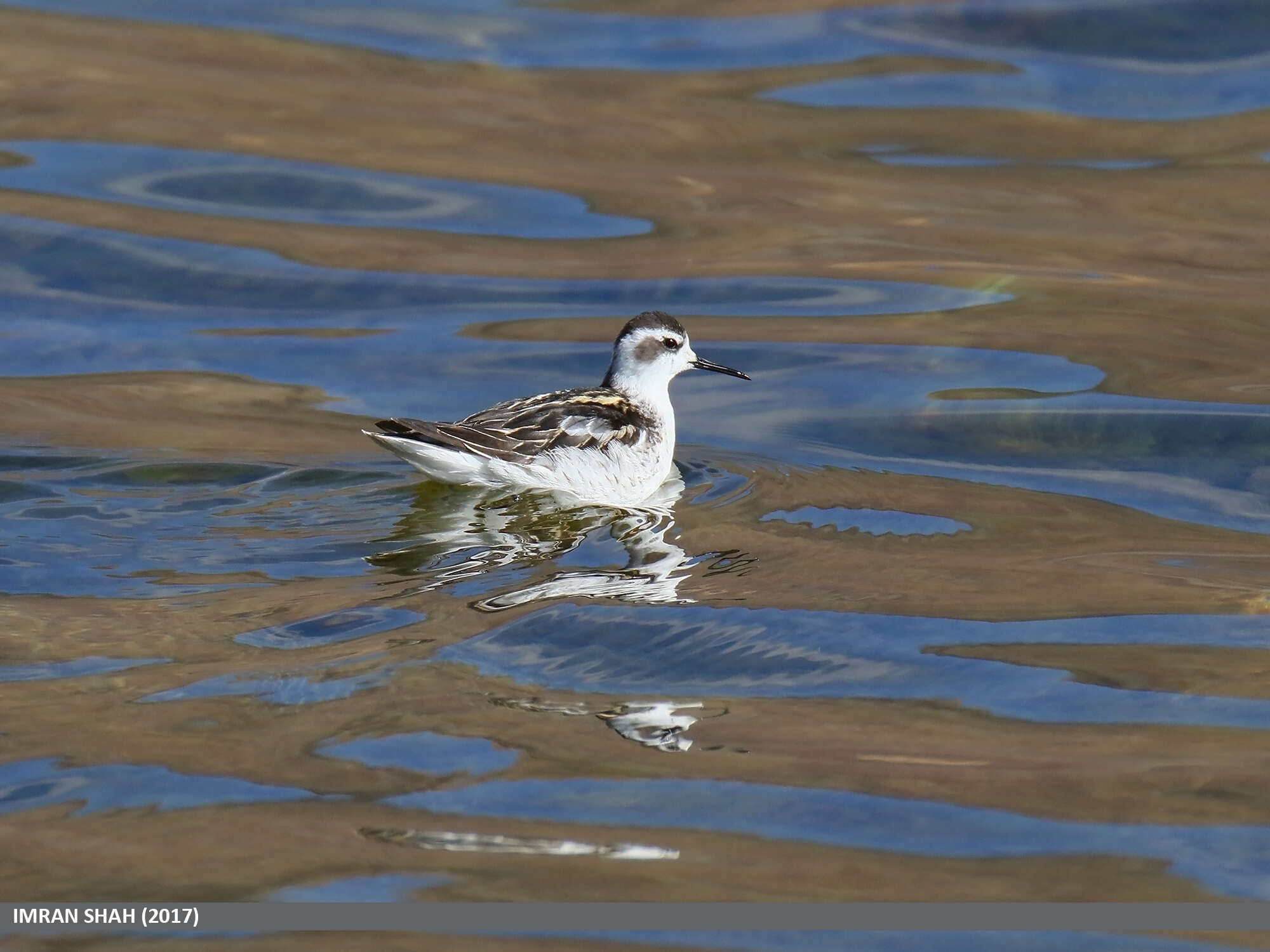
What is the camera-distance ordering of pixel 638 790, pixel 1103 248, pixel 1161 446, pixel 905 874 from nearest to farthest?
pixel 905 874, pixel 638 790, pixel 1161 446, pixel 1103 248

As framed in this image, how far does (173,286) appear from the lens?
11.5 meters

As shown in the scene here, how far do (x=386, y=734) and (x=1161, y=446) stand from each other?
4.98m

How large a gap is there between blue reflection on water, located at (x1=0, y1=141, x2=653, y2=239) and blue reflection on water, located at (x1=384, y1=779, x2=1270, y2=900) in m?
7.31

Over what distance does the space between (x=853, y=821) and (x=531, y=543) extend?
2.88m

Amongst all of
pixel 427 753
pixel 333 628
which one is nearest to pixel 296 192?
pixel 333 628

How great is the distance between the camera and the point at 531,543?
25.3ft

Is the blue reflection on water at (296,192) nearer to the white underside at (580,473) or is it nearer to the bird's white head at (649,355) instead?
the bird's white head at (649,355)

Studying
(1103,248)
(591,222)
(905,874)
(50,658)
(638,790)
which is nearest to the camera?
(905,874)

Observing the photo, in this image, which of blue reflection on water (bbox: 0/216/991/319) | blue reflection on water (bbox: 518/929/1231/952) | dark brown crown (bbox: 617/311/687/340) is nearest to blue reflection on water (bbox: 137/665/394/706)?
blue reflection on water (bbox: 518/929/1231/952)

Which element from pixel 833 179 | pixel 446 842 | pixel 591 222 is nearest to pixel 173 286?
pixel 591 222

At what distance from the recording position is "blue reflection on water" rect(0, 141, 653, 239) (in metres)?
12.4

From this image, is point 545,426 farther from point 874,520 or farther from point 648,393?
point 874,520

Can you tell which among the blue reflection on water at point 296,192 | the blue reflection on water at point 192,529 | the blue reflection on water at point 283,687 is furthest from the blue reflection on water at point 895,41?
the blue reflection on water at point 283,687

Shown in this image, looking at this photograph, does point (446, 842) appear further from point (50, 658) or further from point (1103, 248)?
point (1103, 248)
